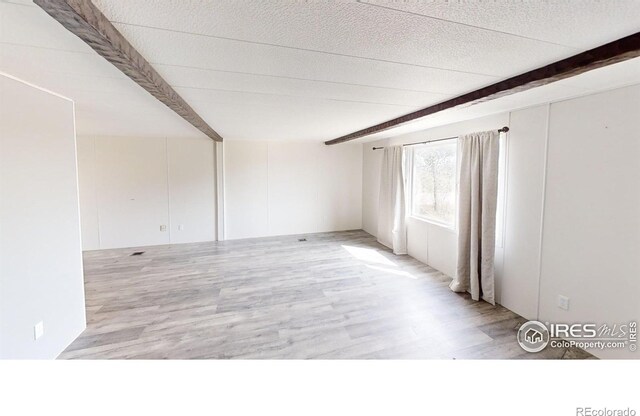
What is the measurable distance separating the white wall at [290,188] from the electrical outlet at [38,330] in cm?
386

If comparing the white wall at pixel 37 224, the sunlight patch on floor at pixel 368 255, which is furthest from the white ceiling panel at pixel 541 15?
the sunlight patch on floor at pixel 368 255

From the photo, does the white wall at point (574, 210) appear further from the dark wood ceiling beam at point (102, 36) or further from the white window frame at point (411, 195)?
the dark wood ceiling beam at point (102, 36)

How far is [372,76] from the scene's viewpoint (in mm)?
1730

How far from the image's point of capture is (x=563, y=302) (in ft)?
7.61

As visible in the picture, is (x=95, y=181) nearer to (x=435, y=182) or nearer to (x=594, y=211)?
(x=435, y=182)

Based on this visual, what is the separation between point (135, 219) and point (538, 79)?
6317mm

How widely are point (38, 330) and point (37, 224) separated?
78cm

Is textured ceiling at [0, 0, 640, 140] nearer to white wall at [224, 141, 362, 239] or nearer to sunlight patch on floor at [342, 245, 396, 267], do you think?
sunlight patch on floor at [342, 245, 396, 267]

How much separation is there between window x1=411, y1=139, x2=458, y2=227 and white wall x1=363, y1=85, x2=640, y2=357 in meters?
0.86

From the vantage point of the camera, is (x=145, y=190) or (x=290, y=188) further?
(x=290, y=188)

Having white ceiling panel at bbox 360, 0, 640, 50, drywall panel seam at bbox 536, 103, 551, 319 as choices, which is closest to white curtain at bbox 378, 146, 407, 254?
drywall panel seam at bbox 536, 103, 551, 319

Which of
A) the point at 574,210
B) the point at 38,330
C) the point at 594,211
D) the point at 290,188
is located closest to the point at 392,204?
the point at 290,188

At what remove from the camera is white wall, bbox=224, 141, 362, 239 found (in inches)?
228

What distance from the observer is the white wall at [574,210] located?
189cm
